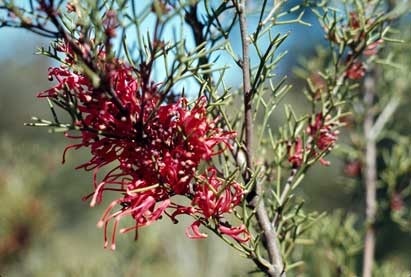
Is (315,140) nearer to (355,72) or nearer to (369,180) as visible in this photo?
(355,72)

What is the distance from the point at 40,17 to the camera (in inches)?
15.4

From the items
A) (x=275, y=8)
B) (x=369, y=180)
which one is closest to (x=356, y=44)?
(x=275, y=8)

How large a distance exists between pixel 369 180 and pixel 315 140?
2.05 feet

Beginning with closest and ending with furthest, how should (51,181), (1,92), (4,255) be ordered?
(4,255) → (51,181) → (1,92)

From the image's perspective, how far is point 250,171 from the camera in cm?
55

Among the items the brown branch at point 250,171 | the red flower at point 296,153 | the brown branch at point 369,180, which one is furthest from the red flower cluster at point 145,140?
the brown branch at point 369,180

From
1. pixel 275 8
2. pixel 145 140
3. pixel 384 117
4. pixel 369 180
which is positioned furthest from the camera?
pixel 384 117

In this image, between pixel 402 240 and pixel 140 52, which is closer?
pixel 140 52

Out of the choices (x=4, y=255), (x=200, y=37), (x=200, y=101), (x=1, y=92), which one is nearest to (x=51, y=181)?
(x=4, y=255)

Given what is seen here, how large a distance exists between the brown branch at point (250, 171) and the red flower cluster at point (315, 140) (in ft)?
0.33

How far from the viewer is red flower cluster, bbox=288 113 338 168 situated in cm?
66

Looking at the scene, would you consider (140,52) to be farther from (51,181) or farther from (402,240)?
(402,240)

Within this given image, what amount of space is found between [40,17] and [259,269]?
0.40 meters

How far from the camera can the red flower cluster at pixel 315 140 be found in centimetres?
66
